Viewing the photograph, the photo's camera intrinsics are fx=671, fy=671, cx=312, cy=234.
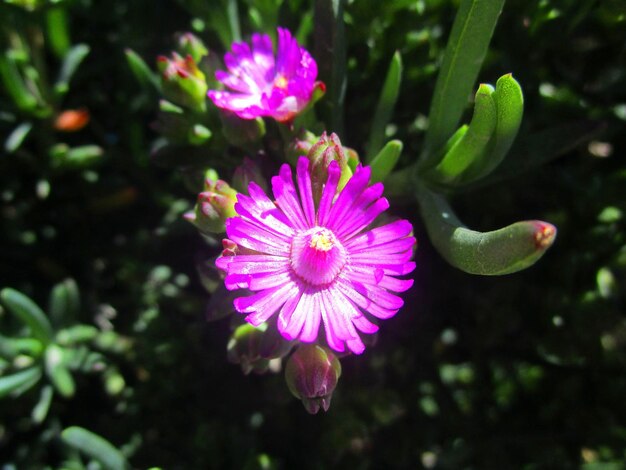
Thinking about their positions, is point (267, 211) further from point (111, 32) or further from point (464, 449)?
point (111, 32)

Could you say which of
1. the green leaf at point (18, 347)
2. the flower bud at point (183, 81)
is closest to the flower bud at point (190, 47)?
the flower bud at point (183, 81)

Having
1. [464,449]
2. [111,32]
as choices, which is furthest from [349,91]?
[464,449]

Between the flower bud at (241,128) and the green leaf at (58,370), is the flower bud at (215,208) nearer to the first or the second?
the flower bud at (241,128)

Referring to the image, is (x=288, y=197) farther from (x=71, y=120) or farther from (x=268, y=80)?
(x=71, y=120)

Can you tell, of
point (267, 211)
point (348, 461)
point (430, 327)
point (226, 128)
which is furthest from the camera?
point (430, 327)

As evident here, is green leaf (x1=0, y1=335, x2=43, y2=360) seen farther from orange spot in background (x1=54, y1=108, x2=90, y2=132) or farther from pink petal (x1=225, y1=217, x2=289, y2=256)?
pink petal (x1=225, y1=217, x2=289, y2=256)

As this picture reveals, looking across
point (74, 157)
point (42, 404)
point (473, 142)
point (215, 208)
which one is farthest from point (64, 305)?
point (473, 142)

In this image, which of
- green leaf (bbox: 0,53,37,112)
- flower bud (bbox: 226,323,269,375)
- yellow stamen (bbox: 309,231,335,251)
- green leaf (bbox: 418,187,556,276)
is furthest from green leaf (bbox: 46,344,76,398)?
green leaf (bbox: 418,187,556,276)
